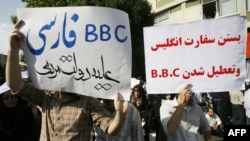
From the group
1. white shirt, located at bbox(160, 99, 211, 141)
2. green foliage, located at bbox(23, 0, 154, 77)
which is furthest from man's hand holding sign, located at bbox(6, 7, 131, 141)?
green foliage, located at bbox(23, 0, 154, 77)

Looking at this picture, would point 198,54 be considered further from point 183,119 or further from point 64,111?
point 64,111

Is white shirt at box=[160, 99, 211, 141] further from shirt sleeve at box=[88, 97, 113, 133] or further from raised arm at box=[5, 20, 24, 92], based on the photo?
raised arm at box=[5, 20, 24, 92]

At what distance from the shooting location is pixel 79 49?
285 cm

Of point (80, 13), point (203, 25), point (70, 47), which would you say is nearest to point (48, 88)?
point (70, 47)

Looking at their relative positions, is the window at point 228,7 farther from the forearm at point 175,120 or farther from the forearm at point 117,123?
the forearm at point 117,123

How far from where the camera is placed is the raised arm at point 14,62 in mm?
2768

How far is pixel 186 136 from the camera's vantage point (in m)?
3.51

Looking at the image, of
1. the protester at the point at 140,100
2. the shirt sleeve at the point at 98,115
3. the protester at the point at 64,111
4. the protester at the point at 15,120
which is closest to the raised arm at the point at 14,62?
the protester at the point at 64,111

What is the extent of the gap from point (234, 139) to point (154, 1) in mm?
26526

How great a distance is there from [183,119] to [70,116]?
1.16 meters

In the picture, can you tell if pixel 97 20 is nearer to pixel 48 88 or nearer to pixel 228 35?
pixel 48 88

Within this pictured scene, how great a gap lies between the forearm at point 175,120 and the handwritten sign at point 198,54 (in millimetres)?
237

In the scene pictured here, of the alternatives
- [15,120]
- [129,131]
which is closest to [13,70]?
[129,131]

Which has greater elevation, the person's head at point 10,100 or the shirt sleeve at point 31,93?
the shirt sleeve at point 31,93
